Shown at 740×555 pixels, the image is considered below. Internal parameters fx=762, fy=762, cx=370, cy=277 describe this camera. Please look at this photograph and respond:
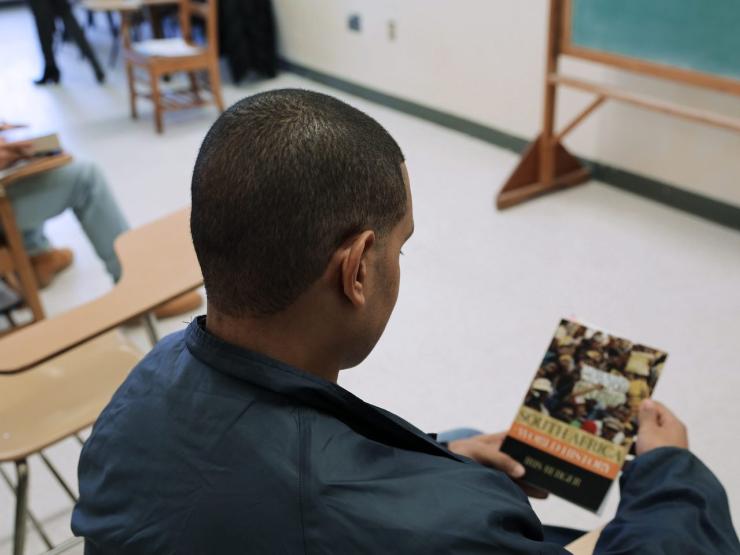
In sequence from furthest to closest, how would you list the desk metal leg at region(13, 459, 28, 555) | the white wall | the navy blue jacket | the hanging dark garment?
the hanging dark garment < the white wall < the desk metal leg at region(13, 459, 28, 555) < the navy blue jacket

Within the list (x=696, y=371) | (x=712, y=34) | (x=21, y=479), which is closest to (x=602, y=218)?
(x=712, y=34)

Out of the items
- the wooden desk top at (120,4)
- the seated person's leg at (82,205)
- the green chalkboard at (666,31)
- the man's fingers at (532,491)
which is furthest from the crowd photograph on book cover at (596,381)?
the wooden desk top at (120,4)

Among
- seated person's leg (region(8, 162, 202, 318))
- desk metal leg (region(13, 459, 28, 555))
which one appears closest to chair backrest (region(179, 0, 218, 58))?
seated person's leg (region(8, 162, 202, 318))

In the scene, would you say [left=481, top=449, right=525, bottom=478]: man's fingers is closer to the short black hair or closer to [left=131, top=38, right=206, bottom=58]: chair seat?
the short black hair

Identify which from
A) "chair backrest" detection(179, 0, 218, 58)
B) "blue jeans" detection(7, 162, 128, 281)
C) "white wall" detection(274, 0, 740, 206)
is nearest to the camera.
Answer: "blue jeans" detection(7, 162, 128, 281)

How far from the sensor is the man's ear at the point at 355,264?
0.69 m

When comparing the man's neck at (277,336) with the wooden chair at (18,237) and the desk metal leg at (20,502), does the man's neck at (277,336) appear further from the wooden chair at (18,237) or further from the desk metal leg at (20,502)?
the wooden chair at (18,237)

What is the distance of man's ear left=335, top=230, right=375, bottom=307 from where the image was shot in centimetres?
69

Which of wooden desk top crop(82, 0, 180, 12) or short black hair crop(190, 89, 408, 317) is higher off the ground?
short black hair crop(190, 89, 408, 317)

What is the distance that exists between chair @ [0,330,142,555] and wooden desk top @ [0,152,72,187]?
0.71 metres

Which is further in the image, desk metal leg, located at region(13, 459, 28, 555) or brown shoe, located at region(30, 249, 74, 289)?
brown shoe, located at region(30, 249, 74, 289)

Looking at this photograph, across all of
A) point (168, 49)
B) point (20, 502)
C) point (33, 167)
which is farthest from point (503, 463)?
point (168, 49)

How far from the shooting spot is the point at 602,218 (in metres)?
3.06

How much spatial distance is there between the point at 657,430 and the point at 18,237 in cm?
191
